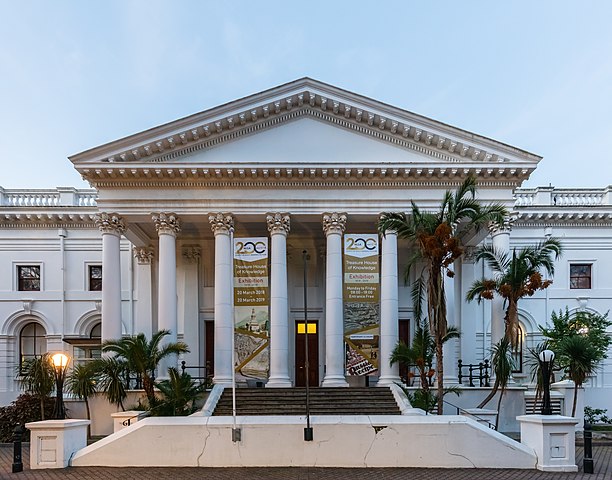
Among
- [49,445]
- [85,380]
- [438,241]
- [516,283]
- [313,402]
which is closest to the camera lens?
[49,445]

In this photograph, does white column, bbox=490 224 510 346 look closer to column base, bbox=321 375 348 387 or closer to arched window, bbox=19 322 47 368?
column base, bbox=321 375 348 387

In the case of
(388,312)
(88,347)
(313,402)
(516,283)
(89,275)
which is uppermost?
(89,275)

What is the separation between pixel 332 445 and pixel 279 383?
903 centimetres

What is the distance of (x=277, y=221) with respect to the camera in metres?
23.4

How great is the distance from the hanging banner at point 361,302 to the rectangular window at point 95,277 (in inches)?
544

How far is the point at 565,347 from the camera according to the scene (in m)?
19.4

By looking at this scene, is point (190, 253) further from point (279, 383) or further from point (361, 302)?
point (361, 302)

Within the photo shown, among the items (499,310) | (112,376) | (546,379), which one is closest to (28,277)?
(112,376)

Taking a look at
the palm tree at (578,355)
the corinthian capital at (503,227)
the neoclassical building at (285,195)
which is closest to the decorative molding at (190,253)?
the neoclassical building at (285,195)

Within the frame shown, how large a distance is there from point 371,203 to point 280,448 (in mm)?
12219

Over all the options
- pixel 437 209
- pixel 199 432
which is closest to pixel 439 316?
pixel 437 209

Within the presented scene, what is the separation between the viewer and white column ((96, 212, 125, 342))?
22812 millimetres

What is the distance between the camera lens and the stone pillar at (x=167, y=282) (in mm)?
22641

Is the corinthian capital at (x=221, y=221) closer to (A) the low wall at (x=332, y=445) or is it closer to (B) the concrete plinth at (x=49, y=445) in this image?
(A) the low wall at (x=332, y=445)
